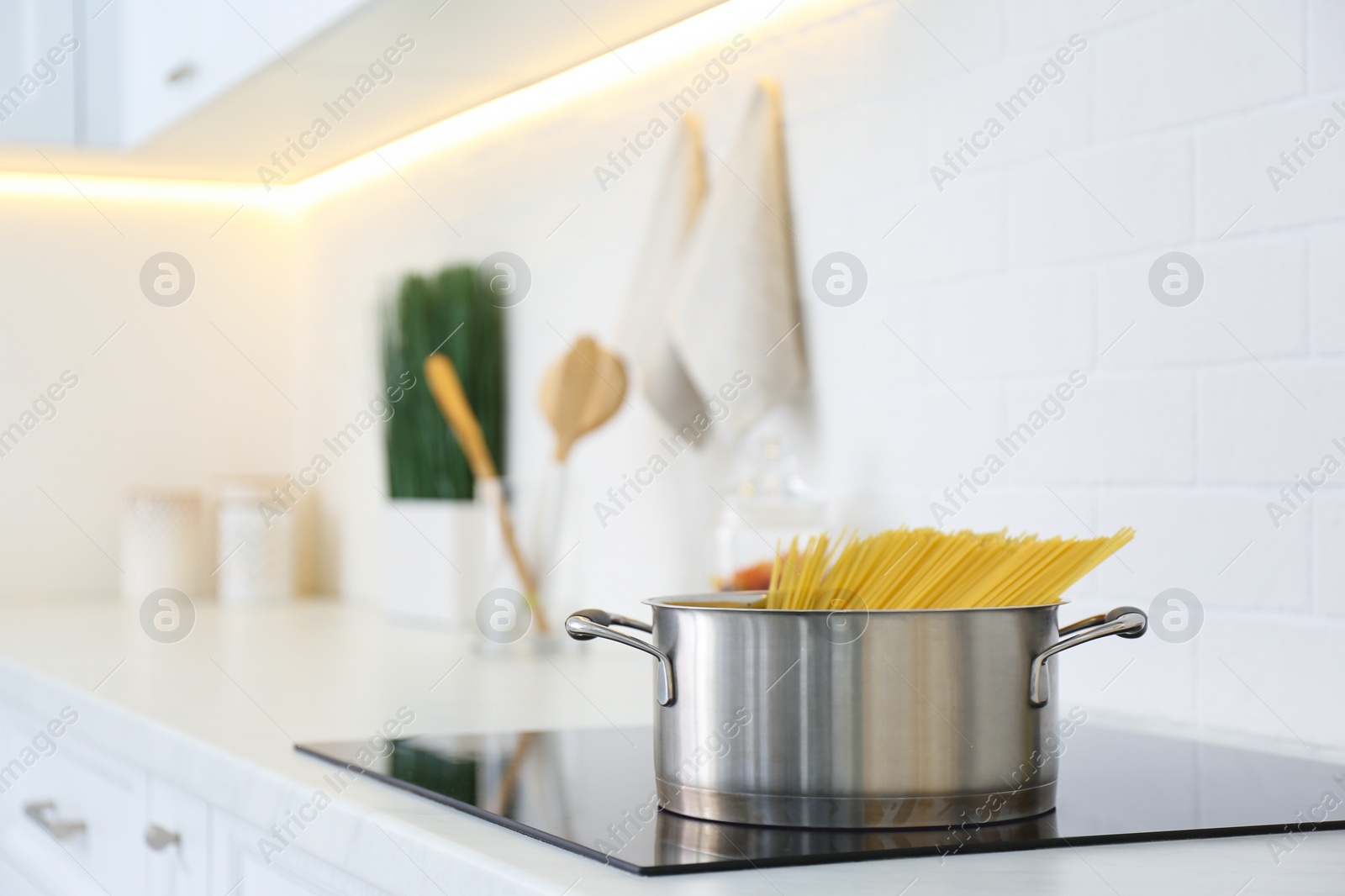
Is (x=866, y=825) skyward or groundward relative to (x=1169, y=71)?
groundward

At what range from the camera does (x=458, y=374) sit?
181cm

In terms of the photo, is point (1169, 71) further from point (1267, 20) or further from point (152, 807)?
point (152, 807)

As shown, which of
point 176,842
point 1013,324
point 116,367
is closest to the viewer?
point 176,842

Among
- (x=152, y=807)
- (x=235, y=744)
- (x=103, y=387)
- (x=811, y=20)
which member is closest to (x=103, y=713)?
(x=152, y=807)

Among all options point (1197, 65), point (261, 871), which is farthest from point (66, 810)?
point (1197, 65)

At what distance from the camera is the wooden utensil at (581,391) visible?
1450mm

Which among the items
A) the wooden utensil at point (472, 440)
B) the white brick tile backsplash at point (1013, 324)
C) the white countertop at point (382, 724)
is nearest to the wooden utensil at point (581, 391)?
the wooden utensil at point (472, 440)

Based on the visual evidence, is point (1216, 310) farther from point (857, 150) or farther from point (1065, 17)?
point (857, 150)

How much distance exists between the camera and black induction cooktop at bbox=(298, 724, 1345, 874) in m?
0.60

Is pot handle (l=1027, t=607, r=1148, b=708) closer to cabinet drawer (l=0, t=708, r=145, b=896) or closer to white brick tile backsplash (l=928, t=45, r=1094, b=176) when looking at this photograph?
white brick tile backsplash (l=928, t=45, r=1094, b=176)

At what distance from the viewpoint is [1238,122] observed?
0.91 metres

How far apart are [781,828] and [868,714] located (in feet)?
0.21

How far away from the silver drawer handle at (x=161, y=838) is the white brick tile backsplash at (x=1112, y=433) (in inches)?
Answer: 25.5

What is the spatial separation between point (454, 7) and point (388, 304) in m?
0.69
